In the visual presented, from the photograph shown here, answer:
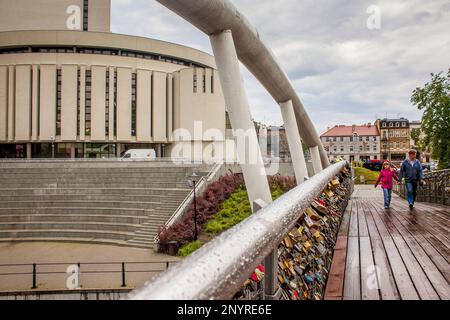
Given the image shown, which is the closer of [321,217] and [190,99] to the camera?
[321,217]

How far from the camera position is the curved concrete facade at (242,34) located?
3941mm

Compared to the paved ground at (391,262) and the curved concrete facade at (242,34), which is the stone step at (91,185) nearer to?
the curved concrete facade at (242,34)

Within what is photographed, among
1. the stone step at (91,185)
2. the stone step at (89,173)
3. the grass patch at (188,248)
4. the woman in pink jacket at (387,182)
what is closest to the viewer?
the woman in pink jacket at (387,182)

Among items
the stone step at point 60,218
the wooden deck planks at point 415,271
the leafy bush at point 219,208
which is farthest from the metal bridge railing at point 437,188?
the stone step at point 60,218

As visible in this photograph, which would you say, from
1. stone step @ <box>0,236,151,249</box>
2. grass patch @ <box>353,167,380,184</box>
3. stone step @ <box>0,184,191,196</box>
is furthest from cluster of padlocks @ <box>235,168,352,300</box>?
grass patch @ <box>353,167,380,184</box>

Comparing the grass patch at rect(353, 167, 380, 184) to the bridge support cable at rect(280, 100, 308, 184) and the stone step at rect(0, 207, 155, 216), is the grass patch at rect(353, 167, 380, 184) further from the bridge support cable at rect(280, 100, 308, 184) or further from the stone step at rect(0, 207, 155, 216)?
the bridge support cable at rect(280, 100, 308, 184)

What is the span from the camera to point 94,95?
51719mm

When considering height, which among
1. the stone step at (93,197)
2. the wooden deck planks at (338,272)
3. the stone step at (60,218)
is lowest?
the stone step at (60,218)

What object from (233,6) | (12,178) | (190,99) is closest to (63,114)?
(190,99)

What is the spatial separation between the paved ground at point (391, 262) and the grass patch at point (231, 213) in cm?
1528

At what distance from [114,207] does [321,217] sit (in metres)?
24.1

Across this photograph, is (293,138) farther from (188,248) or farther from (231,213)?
(231,213)

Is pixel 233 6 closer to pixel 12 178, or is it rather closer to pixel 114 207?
pixel 114 207
